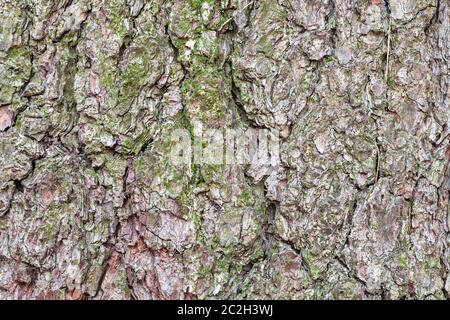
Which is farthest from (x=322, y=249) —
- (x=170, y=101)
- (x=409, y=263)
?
(x=170, y=101)

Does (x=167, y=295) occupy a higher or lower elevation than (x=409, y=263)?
lower

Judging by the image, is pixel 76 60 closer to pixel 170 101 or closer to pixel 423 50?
pixel 170 101

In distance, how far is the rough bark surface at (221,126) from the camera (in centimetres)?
141

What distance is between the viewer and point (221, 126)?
55.7 inches

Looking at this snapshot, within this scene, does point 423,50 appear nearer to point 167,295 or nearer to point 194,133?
point 194,133

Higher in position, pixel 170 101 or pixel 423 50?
pixel 423 50

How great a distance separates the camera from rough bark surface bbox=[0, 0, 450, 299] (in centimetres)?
141

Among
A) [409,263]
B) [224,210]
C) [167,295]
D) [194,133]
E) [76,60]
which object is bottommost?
[167,295]

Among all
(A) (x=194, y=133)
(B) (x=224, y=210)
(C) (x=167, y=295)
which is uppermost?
(A) (x=194, y=133)

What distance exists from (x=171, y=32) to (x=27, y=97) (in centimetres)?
46

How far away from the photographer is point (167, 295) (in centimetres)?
142

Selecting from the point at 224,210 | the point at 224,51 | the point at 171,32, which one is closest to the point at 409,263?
the point at 224,210

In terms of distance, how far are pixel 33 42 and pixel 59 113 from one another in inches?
8.6

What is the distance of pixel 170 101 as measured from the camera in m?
1.41
